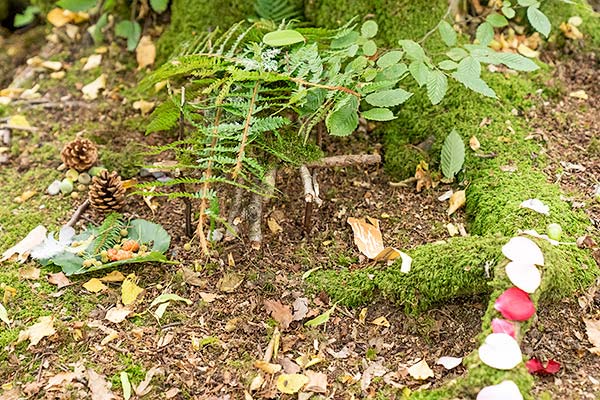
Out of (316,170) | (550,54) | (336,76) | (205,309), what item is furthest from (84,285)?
(550,54)

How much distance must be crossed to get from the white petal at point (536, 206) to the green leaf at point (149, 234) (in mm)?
1559

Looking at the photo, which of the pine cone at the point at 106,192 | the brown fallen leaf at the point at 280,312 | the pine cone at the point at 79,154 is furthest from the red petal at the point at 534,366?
the pine cone at the point at 79,154

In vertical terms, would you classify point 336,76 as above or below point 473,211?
above

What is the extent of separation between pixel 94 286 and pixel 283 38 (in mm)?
1305


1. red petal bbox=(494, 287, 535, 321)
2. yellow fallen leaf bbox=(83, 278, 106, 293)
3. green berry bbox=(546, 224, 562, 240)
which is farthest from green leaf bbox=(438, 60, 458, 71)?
yellow fallen leaf bbox=(83, 278, 106, 293)

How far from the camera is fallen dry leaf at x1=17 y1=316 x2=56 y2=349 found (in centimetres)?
254

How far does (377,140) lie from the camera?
3361 mm

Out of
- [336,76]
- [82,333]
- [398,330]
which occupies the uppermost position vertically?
[336,76]

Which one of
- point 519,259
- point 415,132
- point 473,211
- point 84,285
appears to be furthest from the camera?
point 415,132

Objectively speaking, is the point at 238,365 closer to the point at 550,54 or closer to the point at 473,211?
the point at 473,211

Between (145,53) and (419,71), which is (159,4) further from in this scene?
(419,71)

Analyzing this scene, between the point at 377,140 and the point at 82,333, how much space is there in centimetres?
169

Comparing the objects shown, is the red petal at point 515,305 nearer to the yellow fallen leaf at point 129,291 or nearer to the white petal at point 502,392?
the white petal at point 502,392

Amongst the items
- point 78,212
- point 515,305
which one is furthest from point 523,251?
point 78,212
